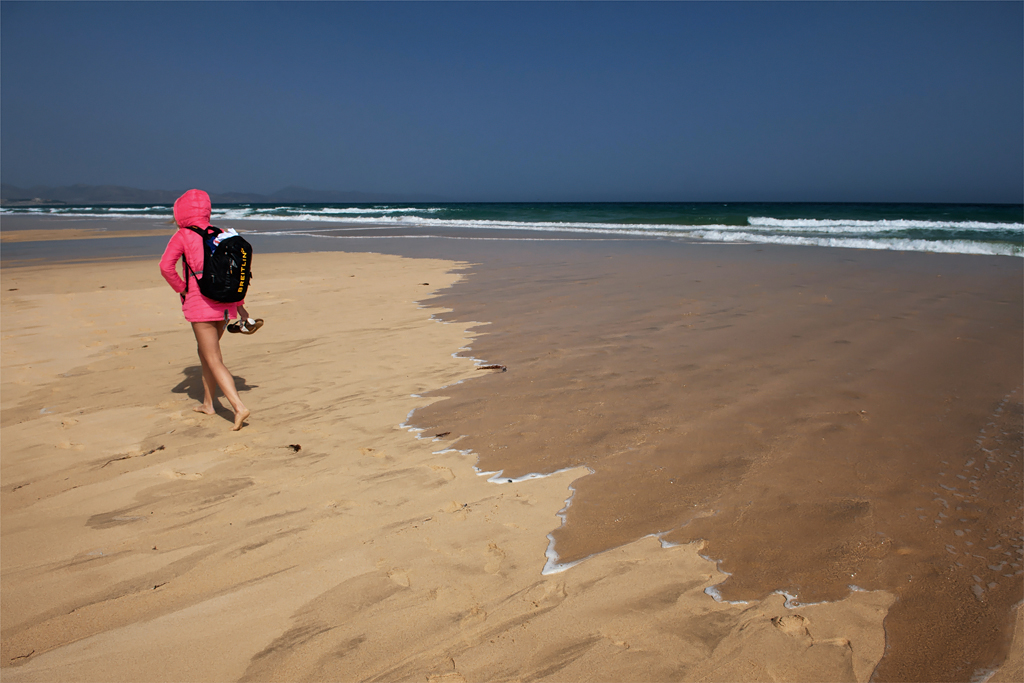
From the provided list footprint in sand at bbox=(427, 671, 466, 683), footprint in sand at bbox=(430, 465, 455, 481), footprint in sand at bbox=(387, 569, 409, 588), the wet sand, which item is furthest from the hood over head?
footprint in sand at bbox=(427, 671, 466, 683)

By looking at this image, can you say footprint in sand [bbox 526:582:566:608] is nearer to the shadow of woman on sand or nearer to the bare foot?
the bare foot

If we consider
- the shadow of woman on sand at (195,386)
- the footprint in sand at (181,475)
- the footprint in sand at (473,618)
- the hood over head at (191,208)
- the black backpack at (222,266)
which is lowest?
the footprint in sand at (473,618)

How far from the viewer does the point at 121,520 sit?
2797 millimetres

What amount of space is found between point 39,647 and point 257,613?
0.73 meters

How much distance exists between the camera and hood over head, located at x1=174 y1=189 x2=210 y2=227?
3.73 meters

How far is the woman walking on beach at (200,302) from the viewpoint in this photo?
373 centimetres

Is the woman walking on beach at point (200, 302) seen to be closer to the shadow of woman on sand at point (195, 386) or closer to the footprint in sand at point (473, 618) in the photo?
the shadow of woman on sand at point (195, 386)

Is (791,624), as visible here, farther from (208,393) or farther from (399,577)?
(208,393)

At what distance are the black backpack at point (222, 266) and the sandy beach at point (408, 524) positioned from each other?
0.91 meters

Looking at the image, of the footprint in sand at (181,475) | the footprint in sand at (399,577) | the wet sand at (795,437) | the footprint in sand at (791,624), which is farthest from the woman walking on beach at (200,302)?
the footprint in sand at (791,624)

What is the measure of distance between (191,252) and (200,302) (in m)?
0.36

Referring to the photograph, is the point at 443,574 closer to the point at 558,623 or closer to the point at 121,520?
the point at 558,623

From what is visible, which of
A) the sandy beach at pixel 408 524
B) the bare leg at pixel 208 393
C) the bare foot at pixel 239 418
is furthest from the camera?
the bare leg at pixel 208 393

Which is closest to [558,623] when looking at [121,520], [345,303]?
[121,520]
